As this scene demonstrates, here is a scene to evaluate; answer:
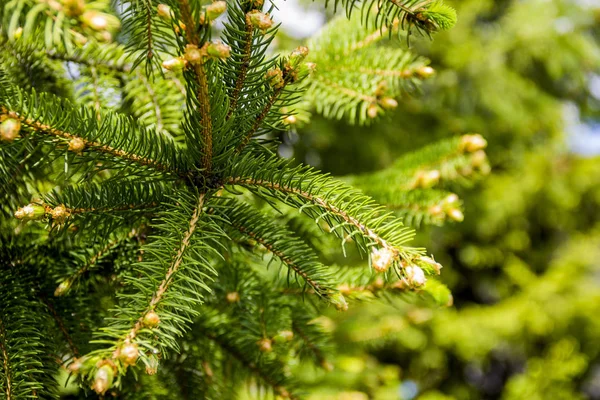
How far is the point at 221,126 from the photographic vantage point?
393mm

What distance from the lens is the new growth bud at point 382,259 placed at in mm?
345

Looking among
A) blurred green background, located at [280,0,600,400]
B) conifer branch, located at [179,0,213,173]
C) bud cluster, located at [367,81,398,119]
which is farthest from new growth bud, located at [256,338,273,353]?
blurred green background, located at [280,0,600,400]

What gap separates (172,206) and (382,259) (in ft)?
0.66

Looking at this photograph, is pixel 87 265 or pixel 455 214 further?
pixel 455 214

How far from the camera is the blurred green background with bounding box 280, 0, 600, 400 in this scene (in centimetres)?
167

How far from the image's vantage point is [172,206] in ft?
1.38

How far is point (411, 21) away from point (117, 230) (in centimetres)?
38

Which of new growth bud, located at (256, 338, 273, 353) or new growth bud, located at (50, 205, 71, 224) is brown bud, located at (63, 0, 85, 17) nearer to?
new growth bud, located at (50, 205, 71, 224)

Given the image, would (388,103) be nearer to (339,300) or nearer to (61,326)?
(339,300)

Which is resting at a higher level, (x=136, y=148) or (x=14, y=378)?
(x=136, y=148)

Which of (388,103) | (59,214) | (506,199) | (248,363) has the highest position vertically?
(388,103)

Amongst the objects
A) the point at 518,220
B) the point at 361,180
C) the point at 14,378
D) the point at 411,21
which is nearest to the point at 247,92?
the point at 411,21

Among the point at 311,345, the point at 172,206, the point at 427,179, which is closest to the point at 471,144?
the point at 427,179

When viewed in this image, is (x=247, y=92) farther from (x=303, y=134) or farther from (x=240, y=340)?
(x=303, y=134)
